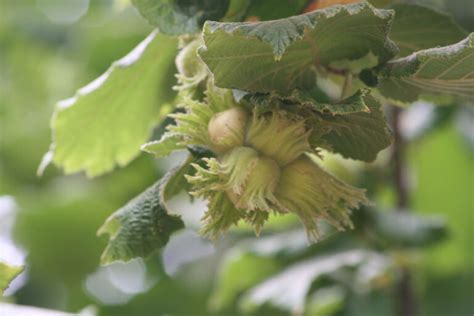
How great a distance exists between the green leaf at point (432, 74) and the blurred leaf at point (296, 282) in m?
1.01

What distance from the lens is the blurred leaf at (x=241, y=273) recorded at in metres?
2.54

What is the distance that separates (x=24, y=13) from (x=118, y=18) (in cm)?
116

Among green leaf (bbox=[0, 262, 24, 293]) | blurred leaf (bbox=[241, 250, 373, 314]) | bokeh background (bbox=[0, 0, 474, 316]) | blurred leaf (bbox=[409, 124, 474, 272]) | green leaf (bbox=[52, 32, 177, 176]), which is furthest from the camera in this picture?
blurred leaf (bbox=[409, 124, 474, 272])

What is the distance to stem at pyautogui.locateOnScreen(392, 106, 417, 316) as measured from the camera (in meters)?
2.49

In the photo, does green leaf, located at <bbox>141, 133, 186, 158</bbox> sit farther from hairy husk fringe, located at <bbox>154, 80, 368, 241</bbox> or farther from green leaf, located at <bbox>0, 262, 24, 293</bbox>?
green leaf, located at <bbox>0, 262, 24, 293</bbox>

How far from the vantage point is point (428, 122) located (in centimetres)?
275

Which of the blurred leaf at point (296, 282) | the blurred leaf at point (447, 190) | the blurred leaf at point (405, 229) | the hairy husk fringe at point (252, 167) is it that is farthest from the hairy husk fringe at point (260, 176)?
the blurred leaf at point (447, 190)

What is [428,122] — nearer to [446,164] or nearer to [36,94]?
[446,164]

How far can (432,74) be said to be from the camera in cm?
124

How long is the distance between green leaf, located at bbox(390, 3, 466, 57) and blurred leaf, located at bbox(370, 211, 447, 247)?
110cm

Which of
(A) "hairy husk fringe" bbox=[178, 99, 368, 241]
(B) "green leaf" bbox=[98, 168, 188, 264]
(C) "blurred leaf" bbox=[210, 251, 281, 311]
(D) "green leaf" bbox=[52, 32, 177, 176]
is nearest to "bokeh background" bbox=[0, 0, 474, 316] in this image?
(C) "blurred leaf" bbox=[210, 251, 281, 311]

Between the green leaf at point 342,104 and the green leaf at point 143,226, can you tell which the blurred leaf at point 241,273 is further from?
the green leaf at point 342,104

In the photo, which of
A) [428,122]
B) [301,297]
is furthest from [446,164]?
[301,297]

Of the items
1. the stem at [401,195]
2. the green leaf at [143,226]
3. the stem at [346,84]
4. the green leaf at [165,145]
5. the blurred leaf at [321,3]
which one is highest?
the blurred leaf at [321,3]
